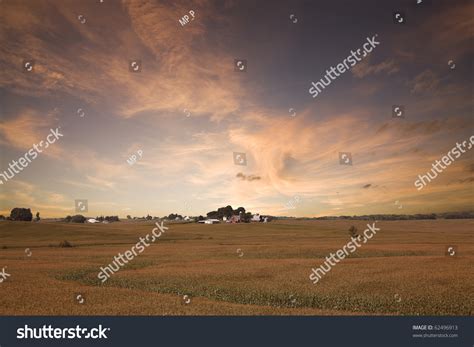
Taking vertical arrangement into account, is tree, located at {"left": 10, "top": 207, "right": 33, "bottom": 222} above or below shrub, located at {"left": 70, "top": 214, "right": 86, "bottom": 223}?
below

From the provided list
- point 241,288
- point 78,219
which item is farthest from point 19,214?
point 241,288

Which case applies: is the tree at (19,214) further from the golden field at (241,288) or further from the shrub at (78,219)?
the golden field at (241,288)

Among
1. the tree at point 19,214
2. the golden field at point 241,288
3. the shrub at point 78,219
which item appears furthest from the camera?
the shrub at point 78,219

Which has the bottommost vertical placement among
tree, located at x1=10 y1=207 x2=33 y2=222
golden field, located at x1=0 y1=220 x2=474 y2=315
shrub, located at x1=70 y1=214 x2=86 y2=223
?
golden field, located at x1=0 y1=220 x2=474 y2=315

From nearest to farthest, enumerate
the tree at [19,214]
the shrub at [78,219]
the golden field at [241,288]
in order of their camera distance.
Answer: the golden field at [241,288]
the tree at [19,214]
the shrub at [78,219]

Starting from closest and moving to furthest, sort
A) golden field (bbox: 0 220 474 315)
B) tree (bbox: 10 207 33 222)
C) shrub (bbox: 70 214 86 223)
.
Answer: golden field (bbox: 0 220 474 315) → tree (bbox: 10 207 33 222) → shrub (bbox: 70 214 86 223)

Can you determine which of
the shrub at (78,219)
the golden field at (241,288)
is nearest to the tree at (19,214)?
the shrub at (78,219)

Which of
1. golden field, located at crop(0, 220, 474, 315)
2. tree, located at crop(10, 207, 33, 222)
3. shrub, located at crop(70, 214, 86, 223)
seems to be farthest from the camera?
shrub, located at crop(70, 214, 86, 223)

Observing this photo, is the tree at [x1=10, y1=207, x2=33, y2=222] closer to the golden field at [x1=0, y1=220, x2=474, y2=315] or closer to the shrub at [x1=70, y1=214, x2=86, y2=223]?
the shrub at [x1=70, y1=214, x2=86, y2=223]

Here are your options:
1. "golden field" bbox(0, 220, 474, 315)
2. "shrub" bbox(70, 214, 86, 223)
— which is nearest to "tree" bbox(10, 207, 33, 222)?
"shrub" bbox(70, 214, 86, 223)

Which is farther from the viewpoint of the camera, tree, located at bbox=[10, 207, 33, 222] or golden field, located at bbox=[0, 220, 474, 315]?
tree, located at bbox=[10, 207, 33, 222]

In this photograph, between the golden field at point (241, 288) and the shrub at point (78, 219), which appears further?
the shrub at point (78, 219)
